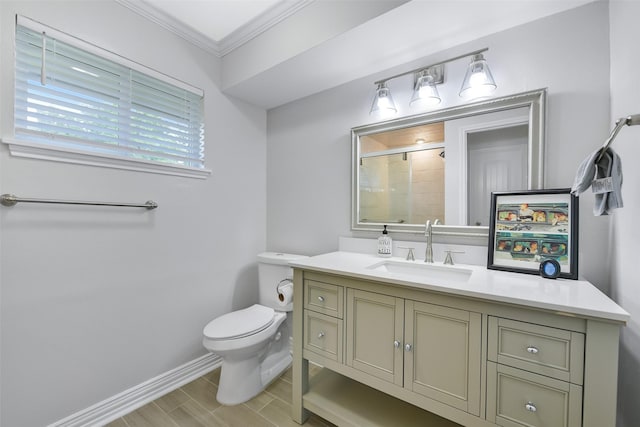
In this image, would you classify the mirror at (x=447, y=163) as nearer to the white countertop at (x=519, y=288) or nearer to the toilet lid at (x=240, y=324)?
the white countertop at (x=519, y=288)

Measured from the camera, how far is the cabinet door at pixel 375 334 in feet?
3.96

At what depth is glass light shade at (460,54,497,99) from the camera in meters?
1.42

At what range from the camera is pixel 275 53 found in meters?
1.77

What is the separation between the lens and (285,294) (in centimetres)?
194

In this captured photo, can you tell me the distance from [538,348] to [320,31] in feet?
5.89

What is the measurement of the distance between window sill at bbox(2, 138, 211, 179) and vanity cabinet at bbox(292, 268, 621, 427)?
1.13m

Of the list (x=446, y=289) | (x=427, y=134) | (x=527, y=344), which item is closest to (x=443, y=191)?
(x=427, y=134)

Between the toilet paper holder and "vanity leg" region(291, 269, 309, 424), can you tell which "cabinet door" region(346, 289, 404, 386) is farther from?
the toilet paper holder

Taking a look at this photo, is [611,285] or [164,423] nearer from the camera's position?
[611,285]

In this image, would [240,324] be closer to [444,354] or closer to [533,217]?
[444,354]

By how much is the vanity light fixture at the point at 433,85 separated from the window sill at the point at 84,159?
1396mm

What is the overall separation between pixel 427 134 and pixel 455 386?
1341 mm

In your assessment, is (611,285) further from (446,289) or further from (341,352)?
(341,352)

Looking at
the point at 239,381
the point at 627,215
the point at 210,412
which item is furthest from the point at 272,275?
the point at 627,215
